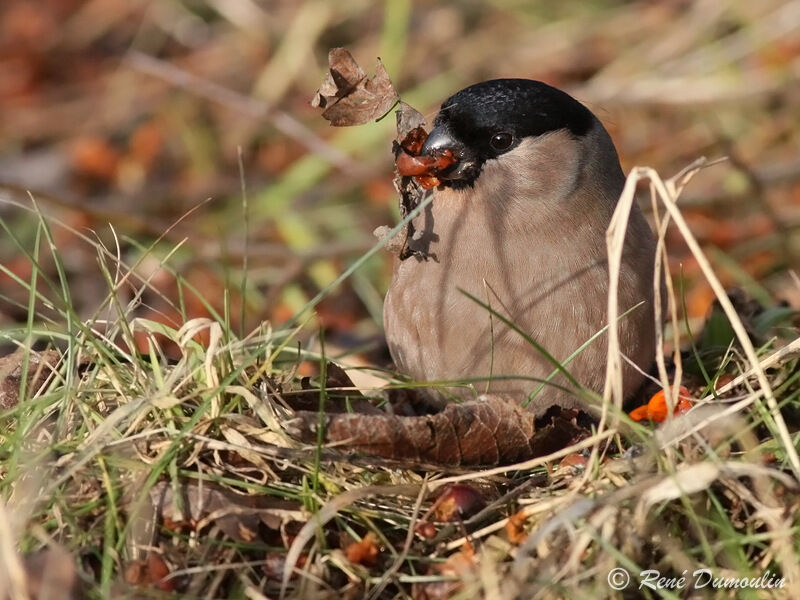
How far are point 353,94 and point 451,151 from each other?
39cm

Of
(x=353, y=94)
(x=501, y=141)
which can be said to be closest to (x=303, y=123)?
(x=501, y=141)

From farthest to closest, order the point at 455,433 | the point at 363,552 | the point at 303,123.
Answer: the point at 303,123
the point at 455,433
the point at 363,552

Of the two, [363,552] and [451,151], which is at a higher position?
[451,151]

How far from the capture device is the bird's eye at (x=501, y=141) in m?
3.66

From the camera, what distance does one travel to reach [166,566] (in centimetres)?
266

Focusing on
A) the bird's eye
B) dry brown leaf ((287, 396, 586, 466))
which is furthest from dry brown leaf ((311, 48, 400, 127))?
dry brown leaf ((287, 396, 586, 466))

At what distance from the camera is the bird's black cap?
3611 millimetres

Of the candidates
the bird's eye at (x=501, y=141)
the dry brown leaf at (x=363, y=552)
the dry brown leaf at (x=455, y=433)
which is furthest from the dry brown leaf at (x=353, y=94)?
the dry brown leaf at (x=363, y=552)

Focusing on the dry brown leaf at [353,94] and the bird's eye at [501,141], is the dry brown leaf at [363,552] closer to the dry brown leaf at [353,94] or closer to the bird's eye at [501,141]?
the dry brown leaf at [353,94]

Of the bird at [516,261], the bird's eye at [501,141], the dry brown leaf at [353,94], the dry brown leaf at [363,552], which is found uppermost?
the dry brown leaf at [353,94]

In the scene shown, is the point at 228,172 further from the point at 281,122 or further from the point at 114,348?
the point at 114,348

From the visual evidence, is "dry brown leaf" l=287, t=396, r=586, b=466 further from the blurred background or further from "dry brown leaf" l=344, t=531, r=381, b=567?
the blurred background

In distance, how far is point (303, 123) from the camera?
7863 millimetres

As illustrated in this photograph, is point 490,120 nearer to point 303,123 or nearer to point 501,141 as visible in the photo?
point 501,141
